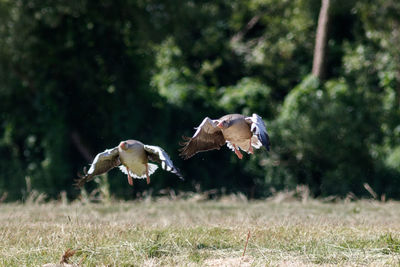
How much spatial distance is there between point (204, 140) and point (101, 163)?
43.6 inches

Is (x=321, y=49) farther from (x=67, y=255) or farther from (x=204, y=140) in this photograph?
(x=67, y=255)

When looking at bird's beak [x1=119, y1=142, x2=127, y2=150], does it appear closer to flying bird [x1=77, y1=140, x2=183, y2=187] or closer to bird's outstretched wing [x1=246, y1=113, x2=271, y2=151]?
flying bird [x1=77, y1=140, x2=183, y2=187]

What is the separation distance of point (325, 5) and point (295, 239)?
1189 centimetres

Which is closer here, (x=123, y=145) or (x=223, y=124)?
(x=123, y=145)

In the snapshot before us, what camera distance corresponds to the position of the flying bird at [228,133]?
6039 mm

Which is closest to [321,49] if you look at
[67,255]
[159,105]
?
[159,105]

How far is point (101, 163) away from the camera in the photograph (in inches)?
250

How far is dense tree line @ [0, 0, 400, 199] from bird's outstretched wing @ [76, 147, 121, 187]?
30.9ft

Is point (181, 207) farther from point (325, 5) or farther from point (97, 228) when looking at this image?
point (325, 5)

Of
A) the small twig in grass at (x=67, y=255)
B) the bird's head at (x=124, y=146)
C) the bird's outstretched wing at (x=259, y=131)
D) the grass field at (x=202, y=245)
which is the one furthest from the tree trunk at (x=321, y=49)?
the small twig in grass at (x=67, y=255)

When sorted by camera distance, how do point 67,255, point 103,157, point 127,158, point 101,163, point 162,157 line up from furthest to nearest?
point 101,163
point 103,157
point 127,158
point 162,157
point 67,255

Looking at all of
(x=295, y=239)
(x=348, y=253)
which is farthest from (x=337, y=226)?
(x=348, y=253)

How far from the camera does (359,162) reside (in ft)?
53.1

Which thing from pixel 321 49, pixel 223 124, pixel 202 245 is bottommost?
pixel 202 245
